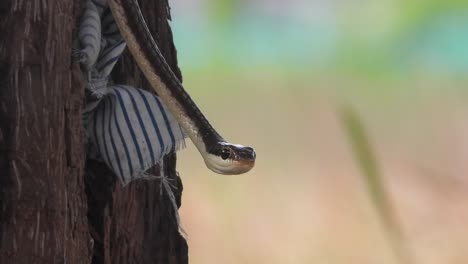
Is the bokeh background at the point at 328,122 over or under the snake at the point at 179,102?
under

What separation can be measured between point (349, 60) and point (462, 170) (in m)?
0.20

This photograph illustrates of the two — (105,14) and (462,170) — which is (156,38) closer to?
(105,14)

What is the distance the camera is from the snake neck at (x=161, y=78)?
414 millimetres

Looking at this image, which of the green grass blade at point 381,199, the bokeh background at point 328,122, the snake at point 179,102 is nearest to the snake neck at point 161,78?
the snake at point 179,102

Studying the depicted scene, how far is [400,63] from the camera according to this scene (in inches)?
36.2

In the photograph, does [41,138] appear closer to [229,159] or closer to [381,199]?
[229,159]

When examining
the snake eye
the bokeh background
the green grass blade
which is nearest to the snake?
the snake eye

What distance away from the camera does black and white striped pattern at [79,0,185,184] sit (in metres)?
0.48

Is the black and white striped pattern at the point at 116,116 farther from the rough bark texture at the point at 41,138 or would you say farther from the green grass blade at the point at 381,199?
the green grass blade at the point at 381,199

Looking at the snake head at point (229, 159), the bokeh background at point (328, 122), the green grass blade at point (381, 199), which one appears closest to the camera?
the snake head at point (229, 159)

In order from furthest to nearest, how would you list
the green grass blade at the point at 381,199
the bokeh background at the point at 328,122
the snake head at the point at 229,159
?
the bokeh background at the point at 328,122 → the green grass blade at the point at 381,199 → the snake head at the point at 229,159

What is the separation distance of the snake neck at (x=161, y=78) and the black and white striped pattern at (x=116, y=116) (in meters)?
0.03

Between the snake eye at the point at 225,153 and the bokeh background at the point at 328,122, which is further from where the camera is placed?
the bokeh background at the point at 328,122

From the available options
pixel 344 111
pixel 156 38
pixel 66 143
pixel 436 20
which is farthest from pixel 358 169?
pixel 66 143
